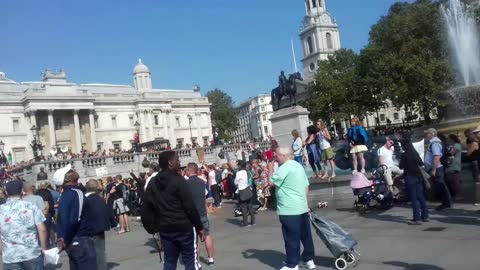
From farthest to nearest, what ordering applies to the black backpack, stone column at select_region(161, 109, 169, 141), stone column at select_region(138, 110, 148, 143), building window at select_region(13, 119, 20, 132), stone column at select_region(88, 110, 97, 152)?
stone column at select_region(161, 109, 169, 141), stone column at select_region(138, 110, 148, 143), stone column at select_region(88, 110, 97, 152), building window at select_region(13, 119, 20, 132), the black backpack

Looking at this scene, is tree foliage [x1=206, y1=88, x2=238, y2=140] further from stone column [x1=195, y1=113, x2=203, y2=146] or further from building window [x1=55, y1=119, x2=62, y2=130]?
building window [x1=55, y1=119, x2=62, y2=130]

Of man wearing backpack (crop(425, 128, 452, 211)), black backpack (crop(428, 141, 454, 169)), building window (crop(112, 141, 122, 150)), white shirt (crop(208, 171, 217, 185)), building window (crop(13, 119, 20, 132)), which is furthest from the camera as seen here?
building window (crop(112, 141, 122, 150))

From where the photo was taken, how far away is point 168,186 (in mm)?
6293

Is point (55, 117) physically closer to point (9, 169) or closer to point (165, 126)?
point (165, 126)

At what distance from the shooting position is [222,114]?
117938 mm

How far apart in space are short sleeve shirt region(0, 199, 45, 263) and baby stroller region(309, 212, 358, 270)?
424 centimetres

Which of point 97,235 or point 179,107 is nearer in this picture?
point 97,235

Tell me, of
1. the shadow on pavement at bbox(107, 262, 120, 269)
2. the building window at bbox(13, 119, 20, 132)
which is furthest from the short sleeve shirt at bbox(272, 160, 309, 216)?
the building window at bbox(13, 119, 20, 132)

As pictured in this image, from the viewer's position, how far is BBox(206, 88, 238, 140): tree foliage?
11769 centimetres

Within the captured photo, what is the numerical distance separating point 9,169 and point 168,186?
146ft

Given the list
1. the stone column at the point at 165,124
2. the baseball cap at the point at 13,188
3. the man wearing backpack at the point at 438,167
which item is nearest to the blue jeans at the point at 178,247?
the baseball cap at the point at 13,188

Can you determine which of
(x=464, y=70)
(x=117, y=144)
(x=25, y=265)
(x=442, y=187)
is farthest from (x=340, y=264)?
(x=117, y=144)

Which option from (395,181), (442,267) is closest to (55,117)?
(395,181)

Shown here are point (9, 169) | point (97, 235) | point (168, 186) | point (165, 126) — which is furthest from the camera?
point (165, 126)
